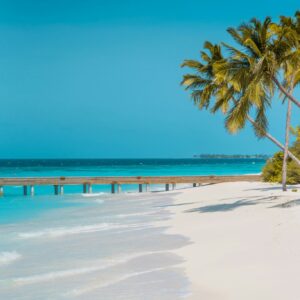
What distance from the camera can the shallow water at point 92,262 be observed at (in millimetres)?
7875

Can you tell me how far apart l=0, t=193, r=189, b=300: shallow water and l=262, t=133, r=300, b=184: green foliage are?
15.5m

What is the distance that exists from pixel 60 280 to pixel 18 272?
140 cm

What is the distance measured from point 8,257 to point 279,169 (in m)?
25.1

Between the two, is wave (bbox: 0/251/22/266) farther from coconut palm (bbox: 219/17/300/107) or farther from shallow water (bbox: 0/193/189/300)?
coconut palm (bbox: 219/17/300/107)

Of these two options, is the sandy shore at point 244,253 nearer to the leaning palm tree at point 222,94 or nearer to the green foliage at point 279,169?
the leaning palm tree at point 222,94

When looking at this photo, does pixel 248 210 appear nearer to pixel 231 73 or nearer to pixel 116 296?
pixel 231 73

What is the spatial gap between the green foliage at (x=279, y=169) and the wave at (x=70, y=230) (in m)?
16.2

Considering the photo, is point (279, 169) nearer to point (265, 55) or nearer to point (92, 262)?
point (265, 55)

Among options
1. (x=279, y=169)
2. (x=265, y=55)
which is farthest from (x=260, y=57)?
(x=279, y=169)

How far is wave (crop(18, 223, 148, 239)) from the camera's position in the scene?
14.9 meters

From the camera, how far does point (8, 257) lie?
11.4m

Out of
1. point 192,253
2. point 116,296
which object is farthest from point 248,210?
point 116,296

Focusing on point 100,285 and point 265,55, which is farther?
point 265,55

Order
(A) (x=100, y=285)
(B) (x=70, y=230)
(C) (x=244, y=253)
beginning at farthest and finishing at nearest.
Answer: (B) (x=70, y=230), (C) (x=244, y=253), (A) (x=100, y=285)
